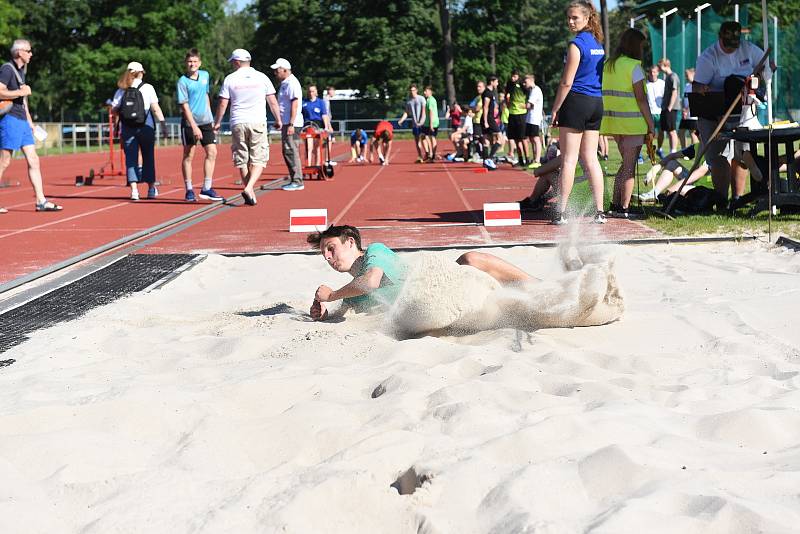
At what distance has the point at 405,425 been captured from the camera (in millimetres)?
3861

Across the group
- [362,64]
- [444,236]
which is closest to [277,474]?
[444,236]

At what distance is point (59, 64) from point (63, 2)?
4.65 metres

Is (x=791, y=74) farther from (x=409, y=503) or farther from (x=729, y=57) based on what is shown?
(x=409, y=503)

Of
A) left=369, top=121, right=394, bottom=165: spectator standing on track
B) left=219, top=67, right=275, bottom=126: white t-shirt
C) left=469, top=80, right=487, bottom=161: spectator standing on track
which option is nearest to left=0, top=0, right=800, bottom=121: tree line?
left=369, top=121, right=394, bottom=165: spectator standing on track

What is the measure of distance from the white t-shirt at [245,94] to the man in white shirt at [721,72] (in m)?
5.78

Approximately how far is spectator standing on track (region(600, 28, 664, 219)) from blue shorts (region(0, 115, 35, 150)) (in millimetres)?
6897

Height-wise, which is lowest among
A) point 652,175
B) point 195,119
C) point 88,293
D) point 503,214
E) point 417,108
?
point 88,293

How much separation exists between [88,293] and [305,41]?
68358 millimetres

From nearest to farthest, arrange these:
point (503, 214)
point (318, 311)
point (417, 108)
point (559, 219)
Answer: point (318, 311)
point (503, 214)
point (559, 219)
point (417, 108)

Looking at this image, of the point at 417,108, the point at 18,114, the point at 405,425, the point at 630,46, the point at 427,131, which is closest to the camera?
the point at 405,425

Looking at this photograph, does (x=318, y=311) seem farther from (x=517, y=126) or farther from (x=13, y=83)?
(x=517, y=126)

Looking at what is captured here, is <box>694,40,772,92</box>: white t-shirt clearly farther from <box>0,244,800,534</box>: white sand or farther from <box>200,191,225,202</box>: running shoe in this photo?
<box>200,191,225,202</box>: running shoe

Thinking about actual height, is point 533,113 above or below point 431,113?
below

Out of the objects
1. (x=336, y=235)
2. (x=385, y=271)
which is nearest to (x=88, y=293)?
(x=336, y=235)
